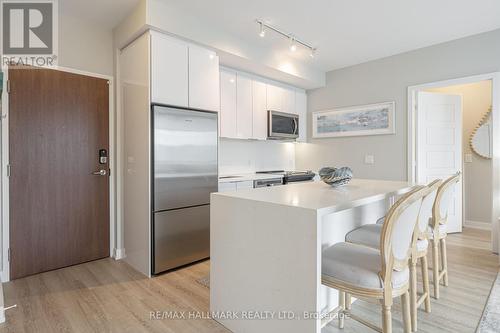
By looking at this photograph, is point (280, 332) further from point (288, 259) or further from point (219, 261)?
point (219, 261)

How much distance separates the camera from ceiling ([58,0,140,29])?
2.67 metres

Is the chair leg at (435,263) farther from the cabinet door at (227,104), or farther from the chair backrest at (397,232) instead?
the cabinet door at (227,104)

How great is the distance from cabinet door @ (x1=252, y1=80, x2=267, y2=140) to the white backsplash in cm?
32

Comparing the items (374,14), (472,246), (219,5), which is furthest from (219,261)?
(472,246)

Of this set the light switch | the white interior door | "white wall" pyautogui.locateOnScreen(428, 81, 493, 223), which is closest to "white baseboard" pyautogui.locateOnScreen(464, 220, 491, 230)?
"white wall" pyautogui.locateOnScreen(428, 81, 493, 223)

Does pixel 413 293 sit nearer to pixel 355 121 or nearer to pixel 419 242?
pixel 419 242

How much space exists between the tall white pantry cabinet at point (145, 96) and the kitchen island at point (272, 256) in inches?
47.1

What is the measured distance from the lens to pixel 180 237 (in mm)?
2914

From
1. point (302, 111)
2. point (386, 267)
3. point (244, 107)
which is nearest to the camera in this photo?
point (386, 267)

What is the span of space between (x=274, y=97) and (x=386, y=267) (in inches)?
140

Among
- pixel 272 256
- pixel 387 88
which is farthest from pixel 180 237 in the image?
pixel 387 88

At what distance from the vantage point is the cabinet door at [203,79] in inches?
119

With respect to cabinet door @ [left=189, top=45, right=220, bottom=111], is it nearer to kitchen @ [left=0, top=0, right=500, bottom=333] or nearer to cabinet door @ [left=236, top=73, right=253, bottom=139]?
kitchen @ [left=0, top=0, right=500, bottom=333]

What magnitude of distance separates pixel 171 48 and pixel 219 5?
0.63 meters
